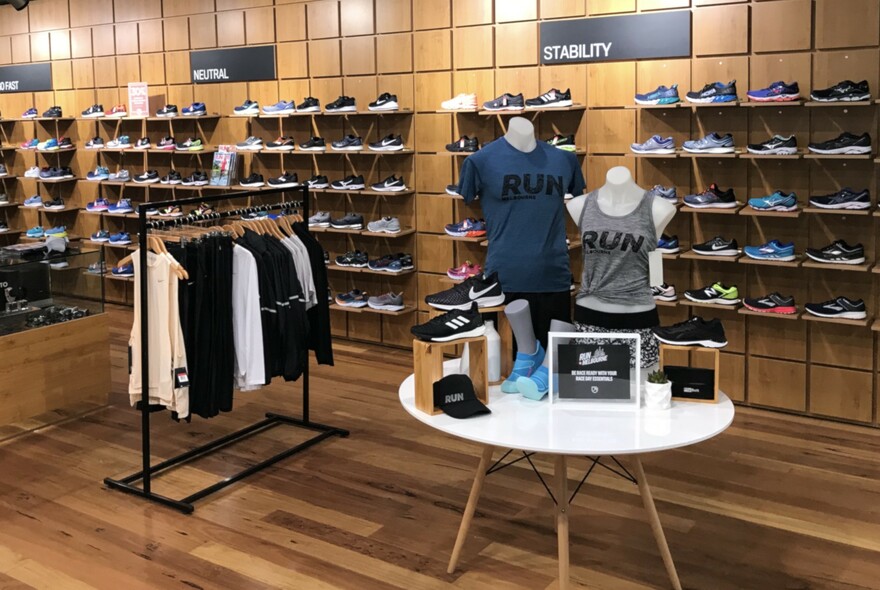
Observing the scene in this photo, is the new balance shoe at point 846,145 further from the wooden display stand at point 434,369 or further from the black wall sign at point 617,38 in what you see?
the wooden display stand at point 434,369

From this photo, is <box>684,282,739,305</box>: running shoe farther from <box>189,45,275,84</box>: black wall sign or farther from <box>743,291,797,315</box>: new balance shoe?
<box>189,45,275,84</box>: black wall sign

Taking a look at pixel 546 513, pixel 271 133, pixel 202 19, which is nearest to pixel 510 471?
pixel 546 513

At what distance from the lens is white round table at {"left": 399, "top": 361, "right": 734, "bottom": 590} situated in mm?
2672

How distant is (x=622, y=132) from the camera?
606cm

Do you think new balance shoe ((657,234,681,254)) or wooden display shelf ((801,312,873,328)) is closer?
wooden display shelf ((801,312,873,328))

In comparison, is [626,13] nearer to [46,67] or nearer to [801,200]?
[801,200]

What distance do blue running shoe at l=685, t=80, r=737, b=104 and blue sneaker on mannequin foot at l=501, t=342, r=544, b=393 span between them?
2.93 m

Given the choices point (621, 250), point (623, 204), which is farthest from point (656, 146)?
point (621, 250)

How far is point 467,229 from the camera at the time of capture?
21.4 ft

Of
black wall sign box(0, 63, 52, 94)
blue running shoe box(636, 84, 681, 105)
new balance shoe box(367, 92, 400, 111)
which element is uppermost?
black wall sign box(0, 63, 52, 94)

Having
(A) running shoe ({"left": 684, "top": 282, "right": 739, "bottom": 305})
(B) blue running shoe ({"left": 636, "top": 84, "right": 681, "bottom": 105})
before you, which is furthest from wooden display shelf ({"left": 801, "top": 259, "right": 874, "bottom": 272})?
(B) blue running shoe ({"left": 636, "top": 84, "right": 681, "bottom": 105})

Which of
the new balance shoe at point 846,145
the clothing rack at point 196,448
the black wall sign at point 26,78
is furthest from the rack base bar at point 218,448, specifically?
the black wall sign at point 26,78

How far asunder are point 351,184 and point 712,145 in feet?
9.42

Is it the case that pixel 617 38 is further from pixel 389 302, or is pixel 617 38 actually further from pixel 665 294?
pixel 389 302
